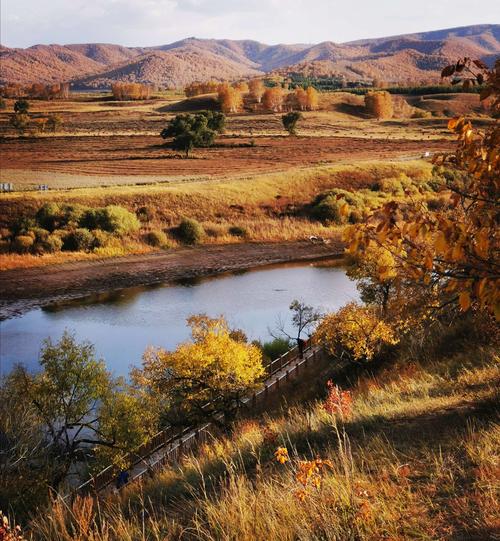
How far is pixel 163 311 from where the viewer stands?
36.2 metres

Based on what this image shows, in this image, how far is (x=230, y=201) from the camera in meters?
60.0

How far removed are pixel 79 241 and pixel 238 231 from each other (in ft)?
47.7

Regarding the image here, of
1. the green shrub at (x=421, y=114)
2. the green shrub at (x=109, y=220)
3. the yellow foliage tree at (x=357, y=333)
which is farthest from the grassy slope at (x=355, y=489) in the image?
the green shrub at (x=421, y=114)

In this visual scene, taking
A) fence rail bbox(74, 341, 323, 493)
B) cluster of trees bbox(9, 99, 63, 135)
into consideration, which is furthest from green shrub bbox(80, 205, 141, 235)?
cluster of trees bbox(9, 99, 63, 135)

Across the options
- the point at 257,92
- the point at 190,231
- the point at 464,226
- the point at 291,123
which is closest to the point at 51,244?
the point at 190,231

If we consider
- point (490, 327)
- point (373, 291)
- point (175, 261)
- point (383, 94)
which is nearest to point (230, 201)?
point (175, 261)

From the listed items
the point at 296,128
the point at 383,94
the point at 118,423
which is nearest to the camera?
the point at 118,423

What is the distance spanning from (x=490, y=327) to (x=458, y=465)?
240 inches

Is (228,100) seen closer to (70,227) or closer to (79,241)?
(70,227)

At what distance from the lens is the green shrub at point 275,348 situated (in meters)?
29.2

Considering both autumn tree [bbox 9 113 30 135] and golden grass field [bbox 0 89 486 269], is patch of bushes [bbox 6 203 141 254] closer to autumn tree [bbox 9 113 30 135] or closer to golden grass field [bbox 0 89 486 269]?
golden grass field [bbox 0 89 486 269]

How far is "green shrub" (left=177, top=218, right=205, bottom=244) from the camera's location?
53312mm

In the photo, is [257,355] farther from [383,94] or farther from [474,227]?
[383,94]

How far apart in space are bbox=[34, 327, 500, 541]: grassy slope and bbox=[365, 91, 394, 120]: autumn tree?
13121 cm
